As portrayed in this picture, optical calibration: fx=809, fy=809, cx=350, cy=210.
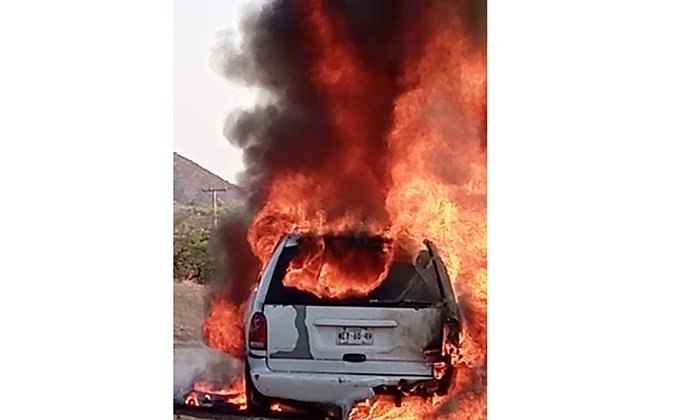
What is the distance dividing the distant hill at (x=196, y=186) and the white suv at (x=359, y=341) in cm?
17

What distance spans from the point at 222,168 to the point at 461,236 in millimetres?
614

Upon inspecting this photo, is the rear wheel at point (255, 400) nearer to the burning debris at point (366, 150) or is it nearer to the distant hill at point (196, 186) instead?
the burning debris at point (366, 150)

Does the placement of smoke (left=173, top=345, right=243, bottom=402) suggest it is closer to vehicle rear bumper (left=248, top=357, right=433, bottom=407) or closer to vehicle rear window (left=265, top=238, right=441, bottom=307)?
vehicle rear bumper (left=248, top=357, right=433, bottom=407)

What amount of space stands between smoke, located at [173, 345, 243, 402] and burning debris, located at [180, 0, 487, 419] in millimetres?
27

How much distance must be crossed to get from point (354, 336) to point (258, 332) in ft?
0.80

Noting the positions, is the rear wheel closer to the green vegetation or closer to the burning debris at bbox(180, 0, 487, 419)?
the burning debris at bbox(180, 0, 487, 419)

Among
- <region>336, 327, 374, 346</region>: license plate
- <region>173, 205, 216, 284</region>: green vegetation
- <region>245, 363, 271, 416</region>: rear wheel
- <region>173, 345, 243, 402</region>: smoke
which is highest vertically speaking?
<region>173, 205, 216, 284</region>: green vegetation

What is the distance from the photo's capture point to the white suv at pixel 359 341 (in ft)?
6.49

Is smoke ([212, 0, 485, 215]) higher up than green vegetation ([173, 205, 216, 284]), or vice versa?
smoke ([212, 0, 485, 215])

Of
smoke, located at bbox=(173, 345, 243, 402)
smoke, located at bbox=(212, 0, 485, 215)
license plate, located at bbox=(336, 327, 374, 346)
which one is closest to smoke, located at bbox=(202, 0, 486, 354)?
smoke, located at bbox=(212, 0, 485, 215)

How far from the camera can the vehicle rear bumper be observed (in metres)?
1.99

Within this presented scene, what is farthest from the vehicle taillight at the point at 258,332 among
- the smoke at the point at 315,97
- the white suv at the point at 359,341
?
the smoke at the point at 315,97
